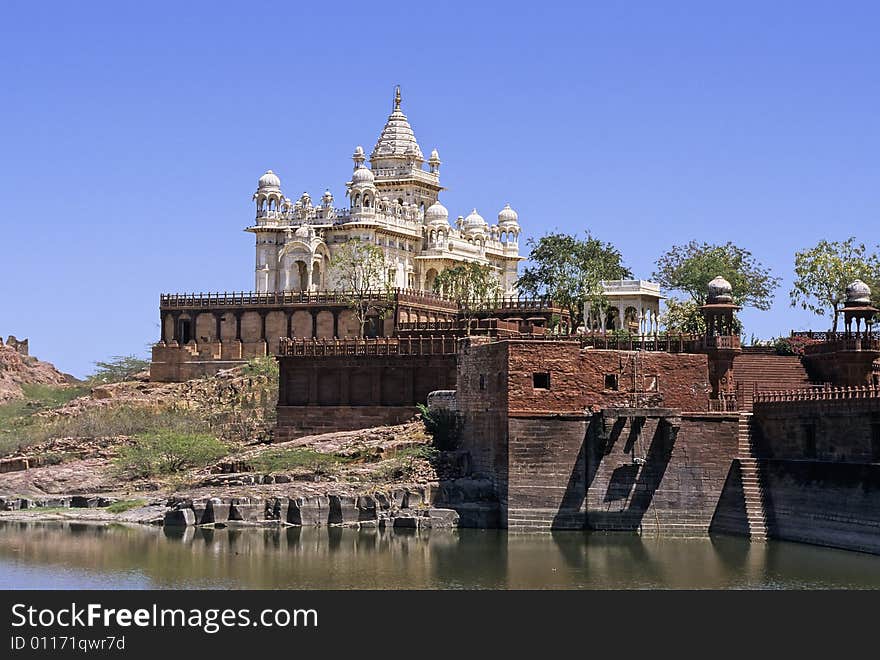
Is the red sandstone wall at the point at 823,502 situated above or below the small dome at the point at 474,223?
below

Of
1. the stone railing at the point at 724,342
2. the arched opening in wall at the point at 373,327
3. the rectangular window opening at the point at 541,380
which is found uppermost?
the arched opening in wall at the point at 373,327

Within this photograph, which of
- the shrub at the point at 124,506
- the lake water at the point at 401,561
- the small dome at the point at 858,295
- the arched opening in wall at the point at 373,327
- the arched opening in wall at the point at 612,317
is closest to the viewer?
the lake water at the point at 401,561

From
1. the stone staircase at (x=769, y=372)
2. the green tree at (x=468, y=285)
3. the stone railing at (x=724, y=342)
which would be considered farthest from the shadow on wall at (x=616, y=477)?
the green tree at (x=468, y=285)

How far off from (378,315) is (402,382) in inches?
604

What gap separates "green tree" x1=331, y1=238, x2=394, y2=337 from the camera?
280 ft

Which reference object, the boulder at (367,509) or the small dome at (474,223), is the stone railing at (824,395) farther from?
the small dome at (474,223)

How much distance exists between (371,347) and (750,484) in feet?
72.4

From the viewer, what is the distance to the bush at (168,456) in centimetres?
6494

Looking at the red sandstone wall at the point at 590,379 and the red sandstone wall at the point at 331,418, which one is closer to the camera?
the red sandstone wall at the point at 590,379

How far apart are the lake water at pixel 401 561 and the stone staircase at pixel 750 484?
2.70 ft

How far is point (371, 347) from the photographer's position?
71750mm

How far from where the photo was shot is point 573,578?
45.6 meters
